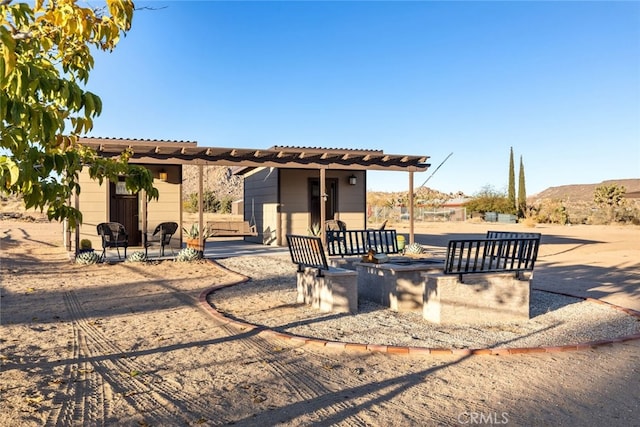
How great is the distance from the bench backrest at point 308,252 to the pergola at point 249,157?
5348 millimetres

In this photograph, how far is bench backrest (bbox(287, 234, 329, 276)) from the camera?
6.73 meters

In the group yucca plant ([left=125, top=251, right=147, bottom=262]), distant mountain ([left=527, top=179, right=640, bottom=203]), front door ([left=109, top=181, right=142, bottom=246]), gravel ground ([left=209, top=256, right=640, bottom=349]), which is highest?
distant mountain ([left=527, top=179, right=640, bottom=203])

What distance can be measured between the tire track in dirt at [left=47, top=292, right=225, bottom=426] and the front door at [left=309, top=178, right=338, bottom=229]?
12.1 metres

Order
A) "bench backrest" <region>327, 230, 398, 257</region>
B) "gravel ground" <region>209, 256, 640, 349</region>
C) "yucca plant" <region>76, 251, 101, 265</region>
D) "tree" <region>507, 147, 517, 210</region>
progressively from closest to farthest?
"gravel ground" <region>209, 256, 640, 349</region>
"bench backrest" <region>327, 230, 398, 257</region>
"yucca plant" <region>76, 251, 101, 265</region>
"tree" <region>507, 147, 517, 210</region>

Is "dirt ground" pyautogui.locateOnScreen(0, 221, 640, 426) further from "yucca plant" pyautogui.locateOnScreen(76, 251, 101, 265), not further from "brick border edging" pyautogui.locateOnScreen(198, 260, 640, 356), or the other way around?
"yucca plant" pyautogui.locateOnScreen(76, 251, 101, 265)

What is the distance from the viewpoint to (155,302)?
7.24 meters

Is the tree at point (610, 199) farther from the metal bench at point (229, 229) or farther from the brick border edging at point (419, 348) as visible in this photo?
the brick border edging at point (419, 348)

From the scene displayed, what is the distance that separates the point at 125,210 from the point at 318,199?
625 centimetres

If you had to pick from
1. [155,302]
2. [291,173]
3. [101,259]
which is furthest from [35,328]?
[291,173]

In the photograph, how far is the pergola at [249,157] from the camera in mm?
12234

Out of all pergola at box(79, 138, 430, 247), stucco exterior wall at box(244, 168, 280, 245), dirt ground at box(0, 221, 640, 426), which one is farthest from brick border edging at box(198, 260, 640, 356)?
stucco exterior wall at box(244, 168, 280, 245)

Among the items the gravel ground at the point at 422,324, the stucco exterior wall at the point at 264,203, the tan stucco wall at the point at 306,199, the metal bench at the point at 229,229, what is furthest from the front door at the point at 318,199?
the gravel ground at the point at 422,324

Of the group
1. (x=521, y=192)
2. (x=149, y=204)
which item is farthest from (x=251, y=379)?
(x=521, y=192)

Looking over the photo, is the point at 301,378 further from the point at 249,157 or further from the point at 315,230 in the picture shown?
the point at 315,230
